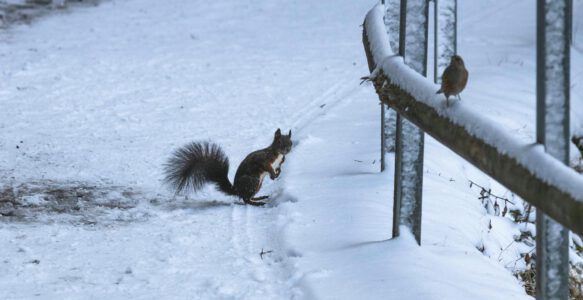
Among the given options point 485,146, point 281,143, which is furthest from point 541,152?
point 281,143

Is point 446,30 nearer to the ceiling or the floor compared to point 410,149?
nearer to the ceiling


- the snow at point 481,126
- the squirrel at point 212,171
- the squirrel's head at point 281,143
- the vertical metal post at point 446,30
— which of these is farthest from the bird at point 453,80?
the squirrel's head at point 281,143

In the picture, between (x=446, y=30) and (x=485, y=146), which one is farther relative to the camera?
(x=446, y=30)

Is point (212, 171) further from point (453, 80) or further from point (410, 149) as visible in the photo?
point (453, 80)

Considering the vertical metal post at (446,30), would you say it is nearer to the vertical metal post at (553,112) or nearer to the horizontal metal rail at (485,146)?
the horizontal metal rail at (485,146)

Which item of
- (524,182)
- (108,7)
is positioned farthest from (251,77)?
(524,182)

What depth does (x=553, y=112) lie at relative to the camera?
2967 mm

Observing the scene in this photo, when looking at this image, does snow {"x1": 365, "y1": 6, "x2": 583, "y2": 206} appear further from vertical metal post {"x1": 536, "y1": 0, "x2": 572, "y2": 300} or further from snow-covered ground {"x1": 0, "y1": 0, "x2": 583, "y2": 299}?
snow-covered ground {"x1": 0, "y1": 0, "x2": 583, "y2": 299}

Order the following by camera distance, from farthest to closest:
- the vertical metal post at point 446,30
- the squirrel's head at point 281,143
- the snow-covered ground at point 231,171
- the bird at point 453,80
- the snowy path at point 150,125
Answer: the squirrel's head at point 281,143
the vertical metal post at point 446,30
the snowy path at point 150,125
the snow-covered ground at point 231,171
the bird at point 453,80

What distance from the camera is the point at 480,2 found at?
54.5 ft

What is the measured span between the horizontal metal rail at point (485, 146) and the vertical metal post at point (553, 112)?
0.41 feet

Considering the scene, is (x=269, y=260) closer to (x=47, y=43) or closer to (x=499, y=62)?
(x=499, y=62)

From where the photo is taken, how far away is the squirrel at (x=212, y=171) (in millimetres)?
6297

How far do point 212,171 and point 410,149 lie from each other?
1.94m
